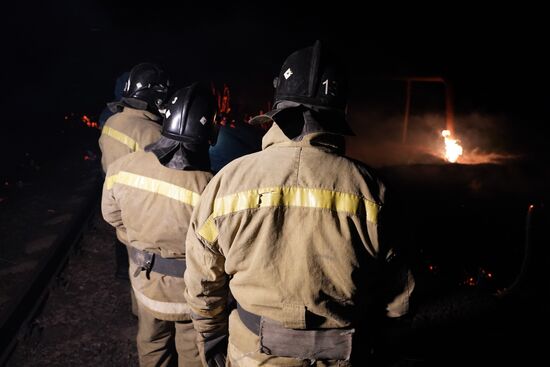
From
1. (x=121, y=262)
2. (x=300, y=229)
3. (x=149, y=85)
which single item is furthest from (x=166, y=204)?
(x=121, y=262)

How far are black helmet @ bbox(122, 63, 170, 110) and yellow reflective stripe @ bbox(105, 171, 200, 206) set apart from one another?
71.7 inches

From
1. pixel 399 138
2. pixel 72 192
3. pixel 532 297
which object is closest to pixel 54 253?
pixel 72 192

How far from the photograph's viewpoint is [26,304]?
438cm

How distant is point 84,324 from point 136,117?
2561 millimetres

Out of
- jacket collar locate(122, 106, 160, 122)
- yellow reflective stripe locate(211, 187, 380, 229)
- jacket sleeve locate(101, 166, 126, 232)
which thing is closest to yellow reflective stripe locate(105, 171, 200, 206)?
jacket sleeve locate(101, 166, 126, 232)

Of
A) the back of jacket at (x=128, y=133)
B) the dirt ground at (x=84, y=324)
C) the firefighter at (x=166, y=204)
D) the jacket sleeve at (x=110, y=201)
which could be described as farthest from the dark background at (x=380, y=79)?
the back of jacket at (x=128, y=133)

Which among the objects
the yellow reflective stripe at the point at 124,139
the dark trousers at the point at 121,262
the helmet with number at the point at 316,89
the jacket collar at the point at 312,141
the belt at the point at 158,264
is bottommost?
the dark trousers at the point at 121,262

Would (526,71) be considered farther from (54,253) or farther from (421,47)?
(54,253)

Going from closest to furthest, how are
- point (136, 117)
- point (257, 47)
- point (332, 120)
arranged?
point (332, 120)
point (136, 117)
point (257, 47)

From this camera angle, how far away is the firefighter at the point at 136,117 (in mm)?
4082

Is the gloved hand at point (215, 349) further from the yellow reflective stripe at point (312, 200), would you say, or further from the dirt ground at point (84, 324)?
the dirt ground at point (84, 324)

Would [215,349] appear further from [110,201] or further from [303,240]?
[110,201]

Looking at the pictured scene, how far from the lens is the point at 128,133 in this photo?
4.09 metres

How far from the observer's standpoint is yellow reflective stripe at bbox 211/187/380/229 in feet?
5.76
